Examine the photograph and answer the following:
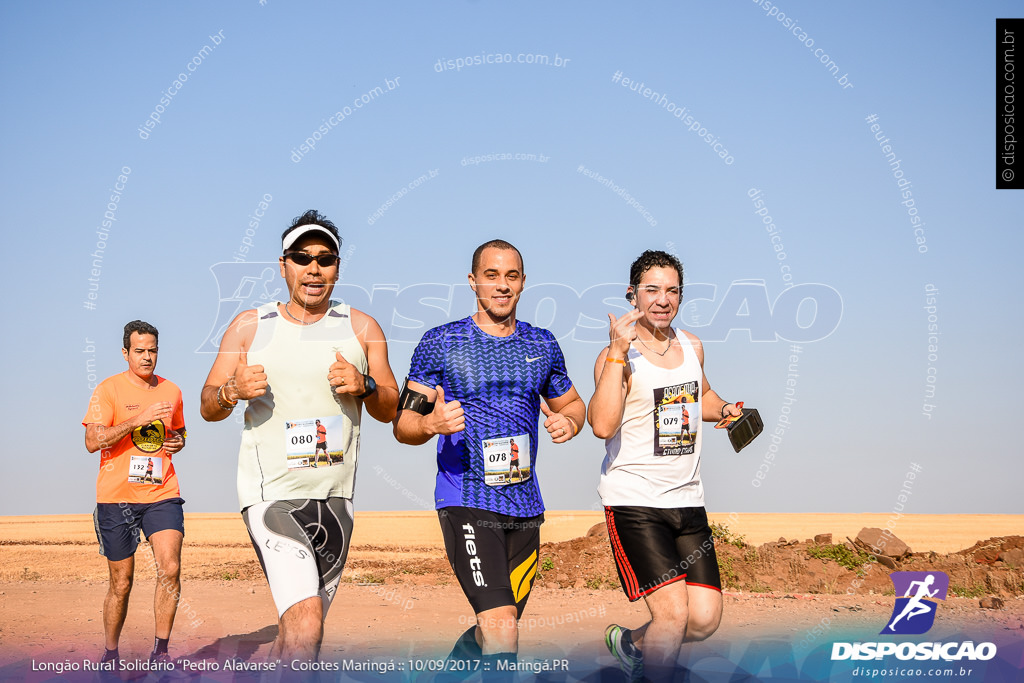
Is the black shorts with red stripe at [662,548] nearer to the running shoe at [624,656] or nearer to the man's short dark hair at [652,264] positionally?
the running shoe at [624,656]

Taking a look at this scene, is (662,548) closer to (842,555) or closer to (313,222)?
(313,222)

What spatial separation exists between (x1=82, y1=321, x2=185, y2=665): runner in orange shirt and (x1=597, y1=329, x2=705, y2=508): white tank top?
12.2ft

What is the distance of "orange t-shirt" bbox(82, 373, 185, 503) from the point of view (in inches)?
290

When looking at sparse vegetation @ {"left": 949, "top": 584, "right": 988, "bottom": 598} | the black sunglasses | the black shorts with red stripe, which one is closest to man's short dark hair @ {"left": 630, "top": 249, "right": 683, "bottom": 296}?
the black shorts with red stripe

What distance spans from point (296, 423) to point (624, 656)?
7.84ft

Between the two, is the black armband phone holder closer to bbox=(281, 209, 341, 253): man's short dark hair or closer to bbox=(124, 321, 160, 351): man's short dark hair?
bbox=(281, 209, 341, 253): man's short dark hair

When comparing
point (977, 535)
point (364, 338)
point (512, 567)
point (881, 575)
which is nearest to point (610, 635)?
point (512, 567)

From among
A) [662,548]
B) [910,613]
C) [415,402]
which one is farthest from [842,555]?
[415,402]

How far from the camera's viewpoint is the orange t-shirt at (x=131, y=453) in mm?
7359

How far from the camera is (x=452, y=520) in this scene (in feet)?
16.7

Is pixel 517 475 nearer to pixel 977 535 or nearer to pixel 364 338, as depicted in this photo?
pixel 364 338

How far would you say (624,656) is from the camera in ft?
18.1

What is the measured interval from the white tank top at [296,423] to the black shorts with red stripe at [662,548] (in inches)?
64.0

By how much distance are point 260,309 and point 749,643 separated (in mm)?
5332
